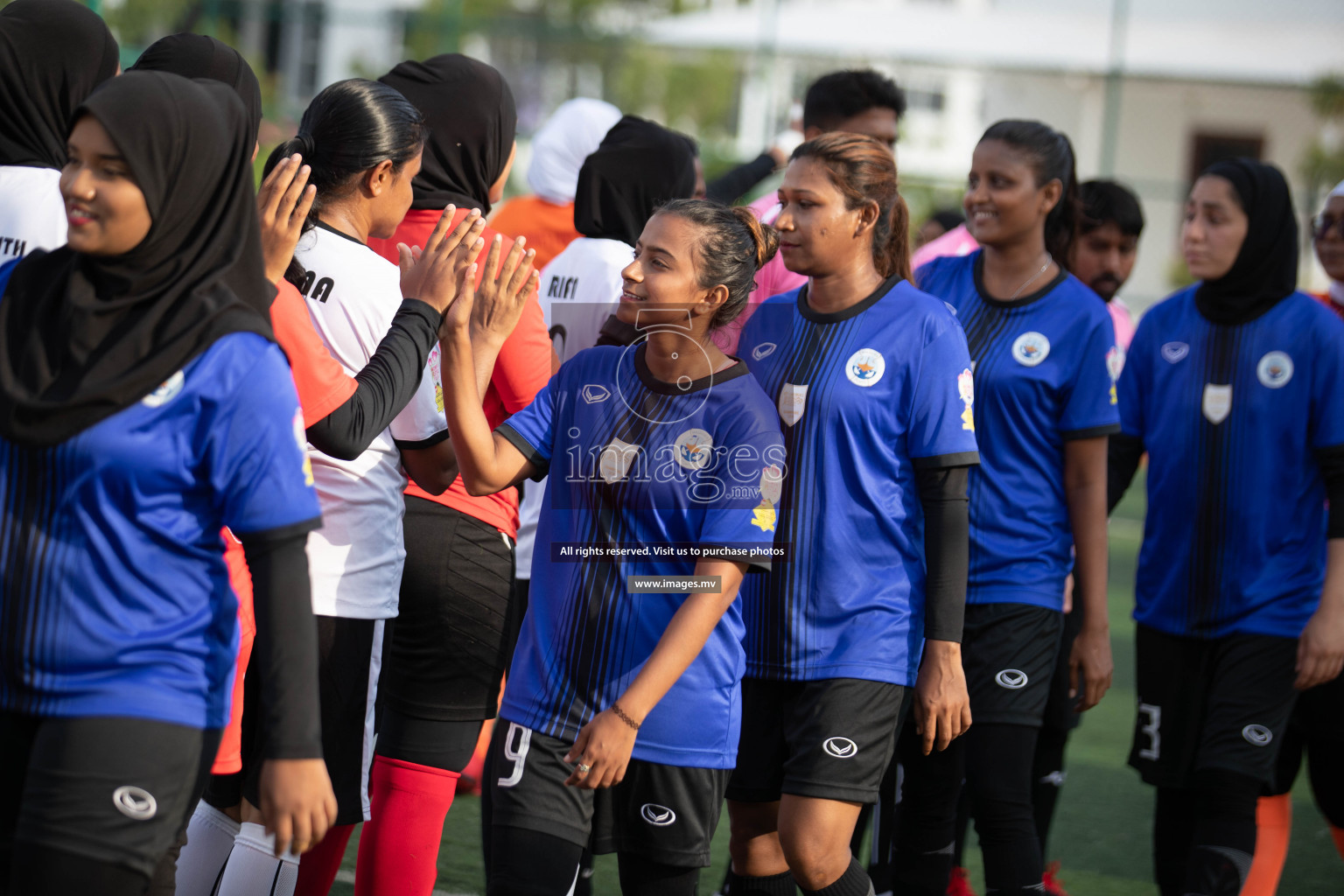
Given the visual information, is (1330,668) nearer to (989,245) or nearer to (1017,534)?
(1017,534)

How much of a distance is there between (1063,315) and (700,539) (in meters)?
1.61

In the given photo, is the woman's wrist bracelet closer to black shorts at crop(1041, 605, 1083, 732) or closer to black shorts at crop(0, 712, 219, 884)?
black shorts at crop(0, 712, 219, 884)

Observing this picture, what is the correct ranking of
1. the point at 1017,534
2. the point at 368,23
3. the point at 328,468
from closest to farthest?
the point at 328,468 → the point at 1017,534 → the point at 368,23

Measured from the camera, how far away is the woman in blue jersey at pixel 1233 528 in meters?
3.89

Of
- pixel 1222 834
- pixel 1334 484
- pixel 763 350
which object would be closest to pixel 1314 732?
pixel 1222 834

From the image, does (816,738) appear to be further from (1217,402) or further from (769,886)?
(1217,402)

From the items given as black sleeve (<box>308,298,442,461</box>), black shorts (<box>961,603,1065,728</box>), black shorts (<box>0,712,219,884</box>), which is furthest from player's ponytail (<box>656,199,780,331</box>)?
black shorts (<box>0,712,219,884</box>)

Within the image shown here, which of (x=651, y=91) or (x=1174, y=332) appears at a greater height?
(x=651, y=91)

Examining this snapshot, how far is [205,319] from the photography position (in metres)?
2.23

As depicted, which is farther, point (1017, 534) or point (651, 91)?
point (651, 91)

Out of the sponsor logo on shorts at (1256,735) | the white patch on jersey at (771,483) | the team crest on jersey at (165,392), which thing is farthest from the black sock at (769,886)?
the team crest on jersey at (165,392)

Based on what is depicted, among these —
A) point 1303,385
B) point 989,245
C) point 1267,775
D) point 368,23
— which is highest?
point 368,23

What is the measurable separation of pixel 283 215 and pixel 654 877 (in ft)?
5.01

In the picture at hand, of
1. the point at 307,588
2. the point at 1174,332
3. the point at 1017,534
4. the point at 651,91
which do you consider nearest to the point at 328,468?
the point at 307,588
